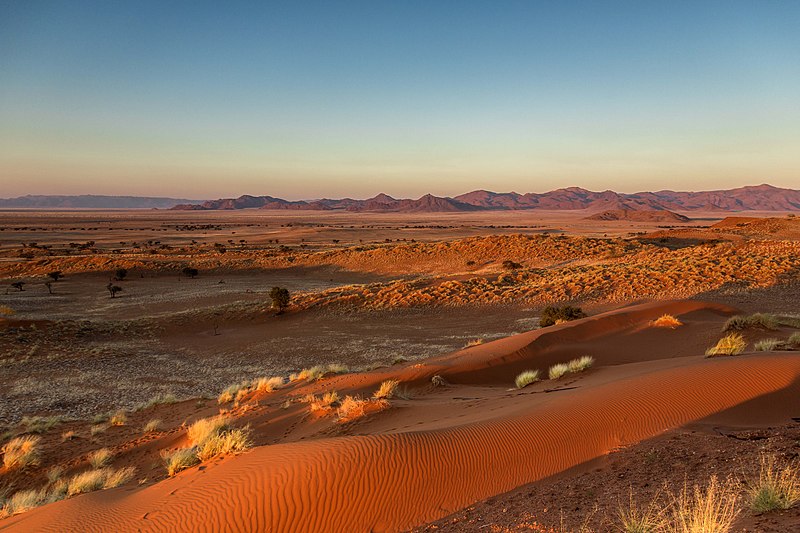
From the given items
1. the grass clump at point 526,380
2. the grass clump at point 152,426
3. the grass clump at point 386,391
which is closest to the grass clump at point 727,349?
the grass clump at point 526,380

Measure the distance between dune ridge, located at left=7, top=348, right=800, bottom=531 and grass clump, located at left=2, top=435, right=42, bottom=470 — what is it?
405 cm

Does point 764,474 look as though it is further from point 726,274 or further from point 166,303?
point 166,303

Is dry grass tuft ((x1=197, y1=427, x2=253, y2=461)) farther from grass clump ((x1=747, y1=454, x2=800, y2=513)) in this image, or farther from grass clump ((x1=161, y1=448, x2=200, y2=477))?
grass clump ((x1=747, y1=454, x2=800, y2=513))

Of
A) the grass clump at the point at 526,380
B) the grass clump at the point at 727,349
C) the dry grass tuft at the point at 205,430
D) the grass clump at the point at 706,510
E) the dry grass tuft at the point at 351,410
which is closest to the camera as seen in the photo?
the grass clump at the point at 706,510

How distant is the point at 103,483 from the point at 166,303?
27457 mm

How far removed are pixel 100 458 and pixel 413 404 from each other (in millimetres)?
6398

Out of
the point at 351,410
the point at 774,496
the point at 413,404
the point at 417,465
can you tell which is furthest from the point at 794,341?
the point at 417,465

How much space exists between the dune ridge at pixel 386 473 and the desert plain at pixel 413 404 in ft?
0.09

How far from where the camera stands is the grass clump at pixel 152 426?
37.8 feet

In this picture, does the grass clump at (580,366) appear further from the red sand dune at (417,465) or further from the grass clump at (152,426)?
the grass clump at (152,426)

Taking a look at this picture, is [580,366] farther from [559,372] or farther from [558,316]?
[558,316]

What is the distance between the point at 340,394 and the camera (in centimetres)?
1255

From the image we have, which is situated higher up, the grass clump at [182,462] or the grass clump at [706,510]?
the grass clump at [706,510]

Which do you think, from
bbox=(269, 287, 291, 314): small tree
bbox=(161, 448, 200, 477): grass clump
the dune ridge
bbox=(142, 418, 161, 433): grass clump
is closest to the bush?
the dune ridge
